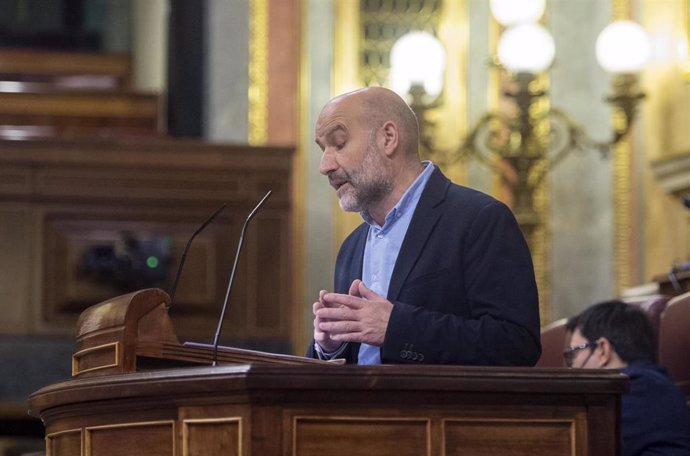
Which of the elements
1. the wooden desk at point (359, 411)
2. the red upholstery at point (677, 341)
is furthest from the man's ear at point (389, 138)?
the red upholstery at point (677, 341)

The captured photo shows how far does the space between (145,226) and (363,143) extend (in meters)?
4.72

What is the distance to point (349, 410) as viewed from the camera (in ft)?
8.92

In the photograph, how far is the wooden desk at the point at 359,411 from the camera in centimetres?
265

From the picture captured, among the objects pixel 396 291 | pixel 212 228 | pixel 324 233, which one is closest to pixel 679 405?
pixel 396 291

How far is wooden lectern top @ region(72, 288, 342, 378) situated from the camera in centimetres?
312

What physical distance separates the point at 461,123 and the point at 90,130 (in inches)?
104

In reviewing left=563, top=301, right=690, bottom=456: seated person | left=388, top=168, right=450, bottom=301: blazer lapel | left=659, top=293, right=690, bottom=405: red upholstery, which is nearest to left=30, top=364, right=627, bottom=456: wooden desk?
left=388, top=168, right=450, bottom=301: blazer lapel

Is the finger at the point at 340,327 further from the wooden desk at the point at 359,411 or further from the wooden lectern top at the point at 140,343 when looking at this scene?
the wooden desk at the point at 359,411

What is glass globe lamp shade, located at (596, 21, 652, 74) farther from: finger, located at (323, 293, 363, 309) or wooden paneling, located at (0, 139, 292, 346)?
finger, located at (323, 293, 363, 309)

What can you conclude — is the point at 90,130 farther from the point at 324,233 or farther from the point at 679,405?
the point at 679,405

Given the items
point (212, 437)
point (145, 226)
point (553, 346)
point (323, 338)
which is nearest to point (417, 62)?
point (145, 226)

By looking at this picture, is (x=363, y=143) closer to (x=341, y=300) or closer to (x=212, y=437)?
(x=341, y=300)

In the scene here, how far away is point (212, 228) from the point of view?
798cm

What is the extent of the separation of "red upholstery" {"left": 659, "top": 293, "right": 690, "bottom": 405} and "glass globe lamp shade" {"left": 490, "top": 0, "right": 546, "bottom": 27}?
3456mm
